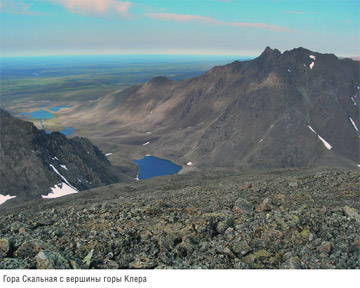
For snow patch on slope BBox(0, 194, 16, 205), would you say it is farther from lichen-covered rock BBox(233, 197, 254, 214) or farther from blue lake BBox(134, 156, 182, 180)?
blue lake BBox(134, 156, 182, 180)

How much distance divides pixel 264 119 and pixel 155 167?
4895 cm

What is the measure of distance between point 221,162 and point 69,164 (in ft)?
185

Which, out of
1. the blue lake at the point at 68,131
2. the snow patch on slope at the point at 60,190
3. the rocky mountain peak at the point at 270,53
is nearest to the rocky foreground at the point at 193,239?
the snow patch on slope at the point at 60,190

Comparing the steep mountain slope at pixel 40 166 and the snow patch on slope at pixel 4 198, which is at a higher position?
the steep mountain slope at pixel 40 166

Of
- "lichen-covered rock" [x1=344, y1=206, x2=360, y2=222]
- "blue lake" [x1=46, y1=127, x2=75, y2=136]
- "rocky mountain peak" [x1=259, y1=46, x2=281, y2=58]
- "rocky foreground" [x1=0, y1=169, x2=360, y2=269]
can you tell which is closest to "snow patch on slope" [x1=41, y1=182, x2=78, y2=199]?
"rocky foreground" [x1=0, y1=169, x2=360, y2=269]

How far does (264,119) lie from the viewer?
11612 centimetres

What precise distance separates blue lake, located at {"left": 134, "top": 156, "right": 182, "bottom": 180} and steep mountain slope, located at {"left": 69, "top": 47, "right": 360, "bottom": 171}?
460 cm

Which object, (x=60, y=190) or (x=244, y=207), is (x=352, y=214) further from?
(x=60, y=190)

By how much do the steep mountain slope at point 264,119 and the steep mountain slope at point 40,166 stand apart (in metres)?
47.6

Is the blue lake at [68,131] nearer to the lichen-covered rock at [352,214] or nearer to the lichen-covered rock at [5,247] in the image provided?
the lichen-covered rock at [5,247]

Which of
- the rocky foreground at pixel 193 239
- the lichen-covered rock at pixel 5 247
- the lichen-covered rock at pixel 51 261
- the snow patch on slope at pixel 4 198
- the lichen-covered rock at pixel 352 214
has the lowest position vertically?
the snow patch on slope at pixel 4 198

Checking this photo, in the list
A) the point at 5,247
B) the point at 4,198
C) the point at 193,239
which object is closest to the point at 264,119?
the point at 4,198

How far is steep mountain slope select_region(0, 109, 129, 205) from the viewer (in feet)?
190

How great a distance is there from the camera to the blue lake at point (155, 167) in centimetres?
10676
